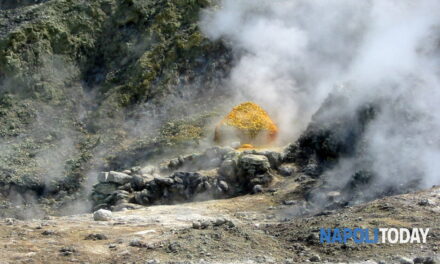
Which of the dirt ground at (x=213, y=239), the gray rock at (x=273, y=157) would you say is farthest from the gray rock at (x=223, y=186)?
the dirt ground at (x=213, y=239)

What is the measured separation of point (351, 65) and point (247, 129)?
11.6 feet

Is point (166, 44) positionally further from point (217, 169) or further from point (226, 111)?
point (217, 169)

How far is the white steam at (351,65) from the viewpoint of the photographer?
13711 millimetres

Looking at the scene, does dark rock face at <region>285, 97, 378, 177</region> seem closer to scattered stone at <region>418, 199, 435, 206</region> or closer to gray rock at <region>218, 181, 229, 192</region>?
gray rock at <region>218, 181, 229, 192</region>

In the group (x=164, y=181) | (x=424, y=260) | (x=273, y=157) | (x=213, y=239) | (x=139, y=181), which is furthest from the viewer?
(x=273, y=157)

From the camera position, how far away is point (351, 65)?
1967cm

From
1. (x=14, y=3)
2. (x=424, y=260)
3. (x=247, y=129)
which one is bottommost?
(x=424, y=260)

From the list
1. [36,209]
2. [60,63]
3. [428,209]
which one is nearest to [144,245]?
[428,209]

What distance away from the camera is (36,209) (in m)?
17.6

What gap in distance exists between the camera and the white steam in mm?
13711

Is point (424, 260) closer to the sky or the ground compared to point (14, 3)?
closer to the ground

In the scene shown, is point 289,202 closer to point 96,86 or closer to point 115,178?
point 115,178

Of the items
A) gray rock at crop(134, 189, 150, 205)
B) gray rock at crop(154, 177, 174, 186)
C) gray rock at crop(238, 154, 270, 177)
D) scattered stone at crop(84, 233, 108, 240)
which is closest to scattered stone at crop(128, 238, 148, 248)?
scattered stone at crop(84, 233, 108, 240)

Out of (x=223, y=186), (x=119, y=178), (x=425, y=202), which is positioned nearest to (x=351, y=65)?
(x=223, y=186)
